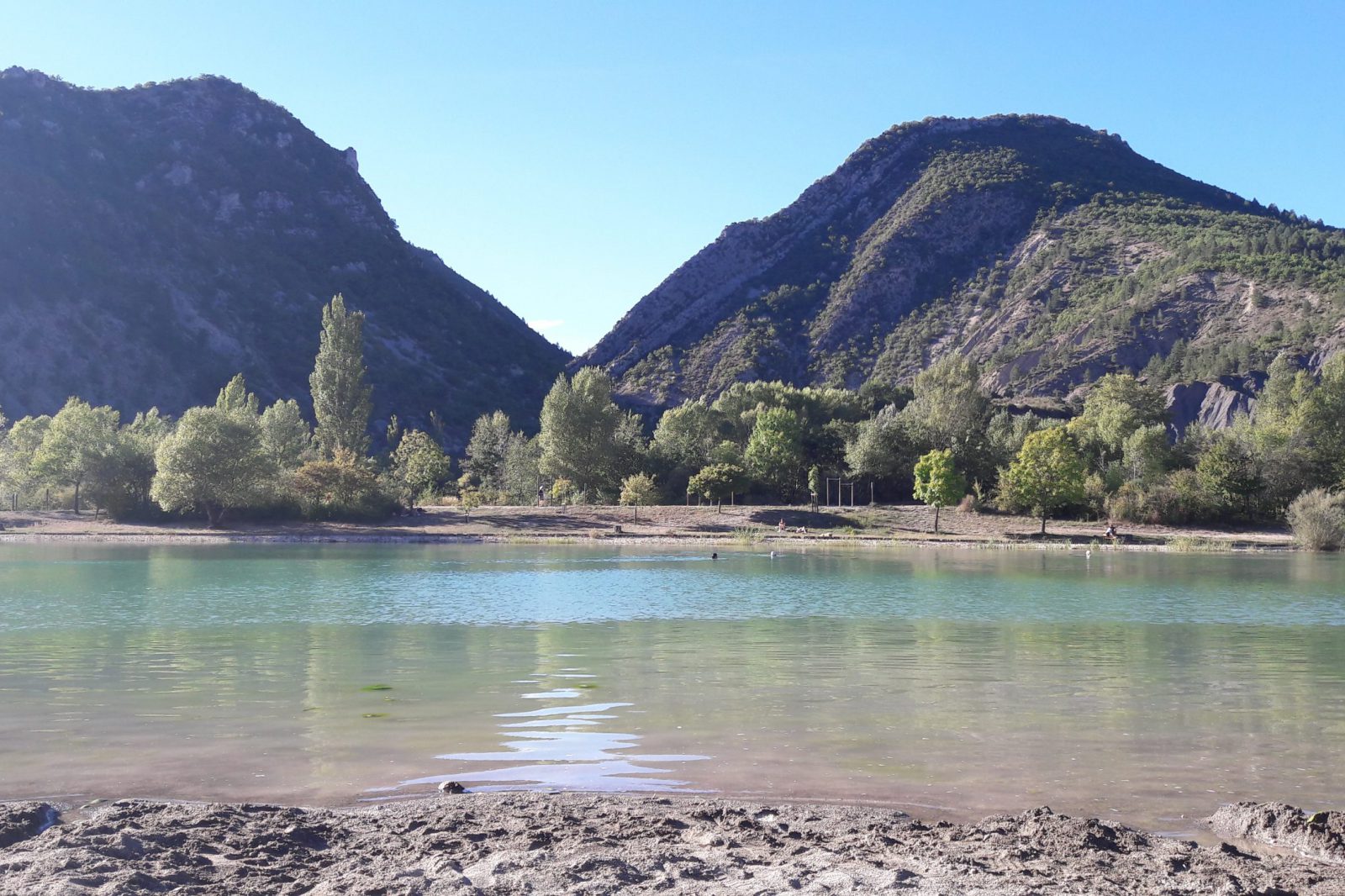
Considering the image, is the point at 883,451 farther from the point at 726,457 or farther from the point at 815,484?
the point at 726,457

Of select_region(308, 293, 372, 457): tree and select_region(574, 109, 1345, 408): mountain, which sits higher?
select_region(574, 109, 1345, 408): mountain

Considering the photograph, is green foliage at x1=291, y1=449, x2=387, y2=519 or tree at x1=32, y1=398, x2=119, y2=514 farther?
tree at x1=32, y1=398, x2=119, y2=514

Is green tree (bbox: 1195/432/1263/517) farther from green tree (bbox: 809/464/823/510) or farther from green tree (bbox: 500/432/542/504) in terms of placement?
green tree (bbox: 500/432/542/504)

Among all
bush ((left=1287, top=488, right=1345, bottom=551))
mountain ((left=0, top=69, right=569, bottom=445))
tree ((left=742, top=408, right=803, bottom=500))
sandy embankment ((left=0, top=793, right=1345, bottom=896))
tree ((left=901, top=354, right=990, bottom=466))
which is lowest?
sandy embankment ((left=0, top=793, right=1345, bottom=896))

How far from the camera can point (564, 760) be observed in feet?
38.0

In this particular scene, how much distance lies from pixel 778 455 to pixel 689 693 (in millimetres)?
64232

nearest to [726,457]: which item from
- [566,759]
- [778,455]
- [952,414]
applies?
[778,455]

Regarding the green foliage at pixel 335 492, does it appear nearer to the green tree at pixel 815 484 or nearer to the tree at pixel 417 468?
the tree at pixel 417 468

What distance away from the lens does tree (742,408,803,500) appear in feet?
261

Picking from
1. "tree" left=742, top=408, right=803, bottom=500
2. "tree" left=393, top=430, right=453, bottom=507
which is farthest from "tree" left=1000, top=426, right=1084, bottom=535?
"tree" left=393, top=430, right=453, bottom=507

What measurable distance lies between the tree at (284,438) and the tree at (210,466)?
8.44 feet

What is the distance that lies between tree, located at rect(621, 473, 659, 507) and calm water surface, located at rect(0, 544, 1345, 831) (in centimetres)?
4121

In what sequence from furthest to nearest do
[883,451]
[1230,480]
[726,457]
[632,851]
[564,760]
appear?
[726,457] → [883,451] → [1230,480] → [564,760] → [632,851]

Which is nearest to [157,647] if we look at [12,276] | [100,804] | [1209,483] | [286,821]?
[100,804]
